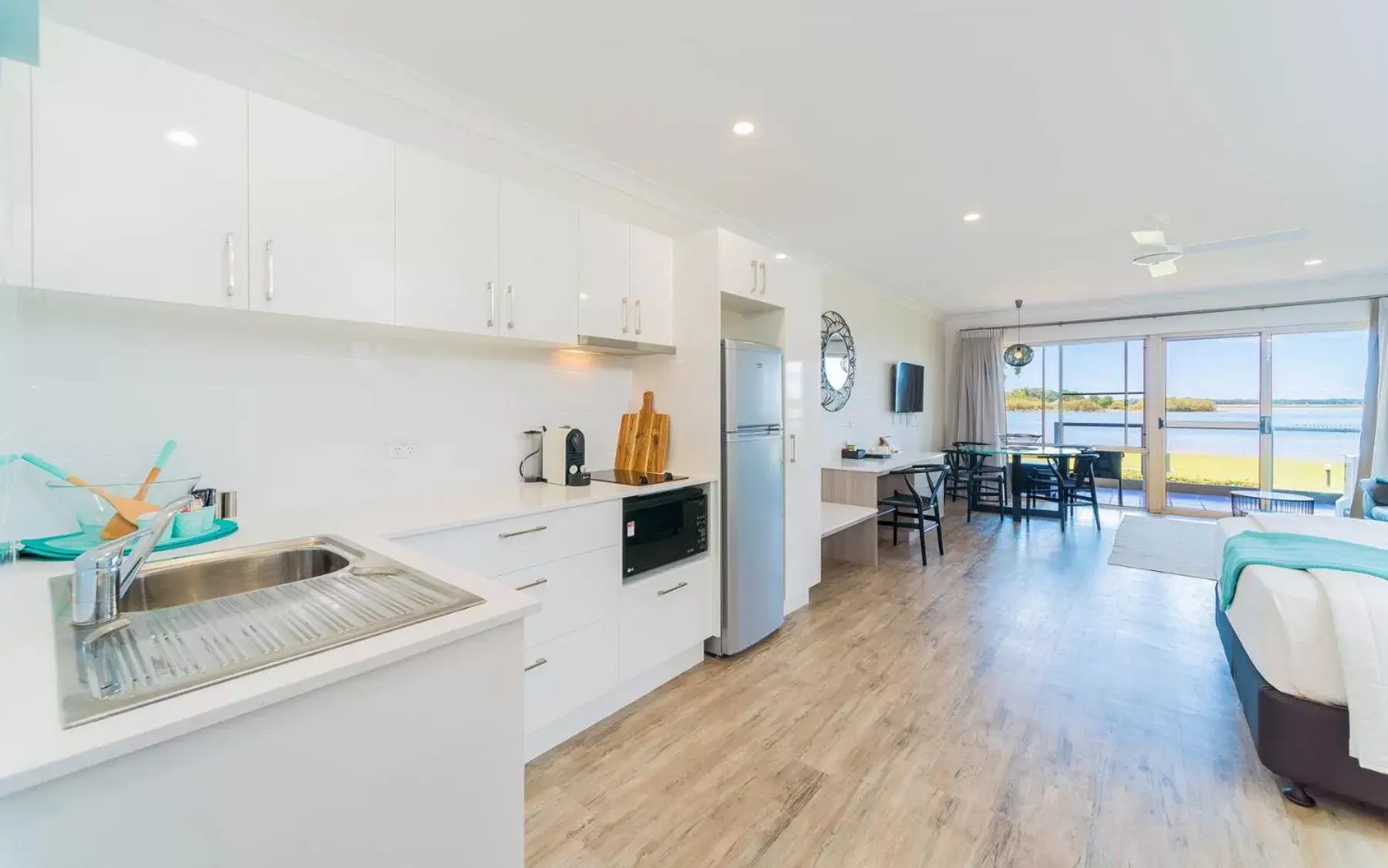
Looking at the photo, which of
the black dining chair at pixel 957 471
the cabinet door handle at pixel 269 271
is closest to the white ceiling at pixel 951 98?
the cabinet door handle at pixel 269 271

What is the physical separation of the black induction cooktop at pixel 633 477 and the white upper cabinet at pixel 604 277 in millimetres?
675

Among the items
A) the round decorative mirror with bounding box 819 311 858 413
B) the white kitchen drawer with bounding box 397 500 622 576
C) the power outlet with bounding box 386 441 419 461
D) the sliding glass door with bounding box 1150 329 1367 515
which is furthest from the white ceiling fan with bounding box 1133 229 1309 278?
the power outlet with bounding box 386 441 419 461

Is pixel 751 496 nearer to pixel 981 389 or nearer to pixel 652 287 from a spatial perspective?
pixel 652 287

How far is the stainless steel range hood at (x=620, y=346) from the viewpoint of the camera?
2.66 meters

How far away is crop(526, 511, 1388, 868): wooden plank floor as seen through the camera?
175 centimetres

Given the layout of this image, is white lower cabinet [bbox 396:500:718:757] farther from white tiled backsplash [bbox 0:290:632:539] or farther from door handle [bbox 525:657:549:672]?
white tiled backsplash [bbox 0:290:632:539]

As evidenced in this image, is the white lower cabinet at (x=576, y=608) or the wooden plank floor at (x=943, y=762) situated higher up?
the white lower cabinet at (x=576, y=608)

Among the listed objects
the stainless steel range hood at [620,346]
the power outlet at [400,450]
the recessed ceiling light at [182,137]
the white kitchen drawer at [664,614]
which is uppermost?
the recessed ceiling light at [182,137]

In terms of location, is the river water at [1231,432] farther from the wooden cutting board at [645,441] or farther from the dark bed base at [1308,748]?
the wooden cutting board at [645,441]

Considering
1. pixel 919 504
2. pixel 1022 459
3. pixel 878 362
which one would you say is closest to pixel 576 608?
pixel 919 504

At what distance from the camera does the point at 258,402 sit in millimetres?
1968

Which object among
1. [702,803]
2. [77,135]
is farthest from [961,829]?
[77,135]

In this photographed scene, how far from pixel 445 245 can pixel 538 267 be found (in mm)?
396

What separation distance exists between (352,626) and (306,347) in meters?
1.49
